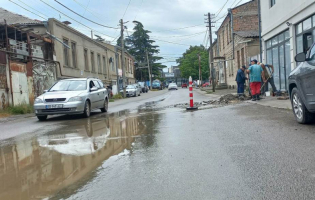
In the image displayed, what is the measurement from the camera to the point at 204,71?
81188mm

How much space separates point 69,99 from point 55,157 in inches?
237

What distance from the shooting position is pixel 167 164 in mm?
4449

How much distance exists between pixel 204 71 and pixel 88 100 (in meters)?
71.3

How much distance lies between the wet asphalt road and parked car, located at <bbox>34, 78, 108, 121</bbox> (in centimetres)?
345

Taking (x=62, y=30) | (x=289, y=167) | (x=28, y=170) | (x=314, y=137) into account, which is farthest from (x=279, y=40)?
(x=62, y=30)

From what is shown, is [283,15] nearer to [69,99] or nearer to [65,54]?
[69,99]

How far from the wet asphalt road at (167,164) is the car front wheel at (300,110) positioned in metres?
0.20

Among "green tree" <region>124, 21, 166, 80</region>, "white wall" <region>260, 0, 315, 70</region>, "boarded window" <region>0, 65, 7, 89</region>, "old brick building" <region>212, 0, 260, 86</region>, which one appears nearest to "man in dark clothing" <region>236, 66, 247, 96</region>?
"white wall" <region>260, 0, 315, 70</region>

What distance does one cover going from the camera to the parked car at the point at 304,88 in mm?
6268

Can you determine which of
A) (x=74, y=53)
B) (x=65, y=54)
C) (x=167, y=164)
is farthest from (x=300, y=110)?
(x=74, y=53)

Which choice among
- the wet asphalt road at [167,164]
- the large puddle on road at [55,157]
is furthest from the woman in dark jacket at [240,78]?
the large puddle on road at [55,157]

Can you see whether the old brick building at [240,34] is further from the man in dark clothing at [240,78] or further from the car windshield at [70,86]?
the car windshield at [70,86]

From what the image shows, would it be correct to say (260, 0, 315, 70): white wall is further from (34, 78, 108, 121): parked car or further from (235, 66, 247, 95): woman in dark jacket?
(34, 78, 108, 121): parked car

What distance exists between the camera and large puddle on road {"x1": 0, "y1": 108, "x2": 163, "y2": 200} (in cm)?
381
